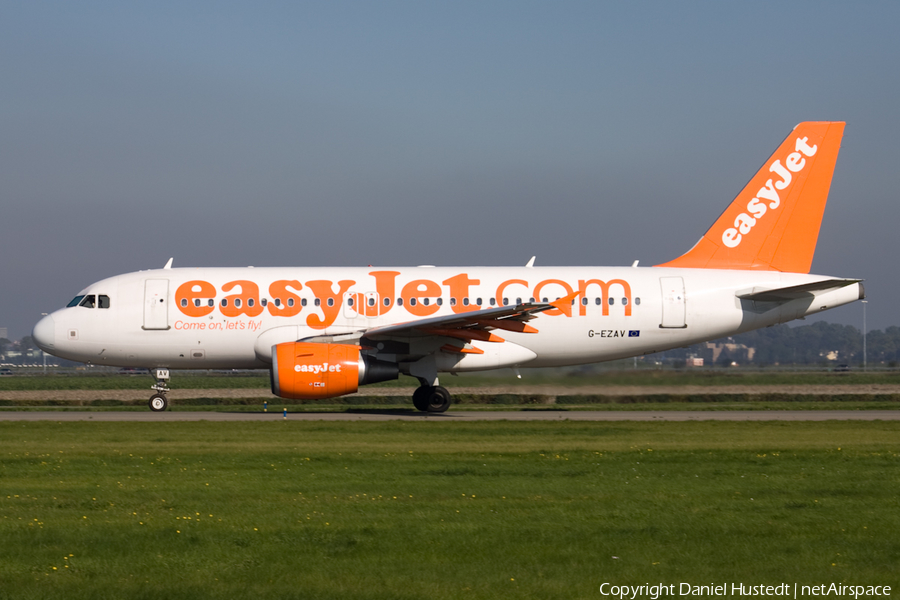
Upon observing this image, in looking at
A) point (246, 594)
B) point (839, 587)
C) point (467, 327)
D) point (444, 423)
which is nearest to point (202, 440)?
point (444, 423)

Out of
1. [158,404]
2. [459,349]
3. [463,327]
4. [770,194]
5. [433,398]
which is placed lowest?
[158,404]

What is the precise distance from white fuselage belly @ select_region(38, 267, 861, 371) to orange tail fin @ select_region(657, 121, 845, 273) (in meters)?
0.92

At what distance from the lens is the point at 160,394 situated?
24.9 metres

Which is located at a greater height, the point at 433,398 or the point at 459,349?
the point at 459,349

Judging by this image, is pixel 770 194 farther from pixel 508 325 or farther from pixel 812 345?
pixel 812 345

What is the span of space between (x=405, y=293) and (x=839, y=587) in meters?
18.2

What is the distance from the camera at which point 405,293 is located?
24391 mm

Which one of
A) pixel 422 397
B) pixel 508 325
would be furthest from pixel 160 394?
pixel 508 325

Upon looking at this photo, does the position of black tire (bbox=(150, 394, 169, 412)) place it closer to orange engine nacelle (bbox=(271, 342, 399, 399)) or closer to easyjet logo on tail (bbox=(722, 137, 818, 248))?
orange engine nacelle (bbox=(271, 342, 399, 399))

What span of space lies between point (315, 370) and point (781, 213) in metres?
13.5

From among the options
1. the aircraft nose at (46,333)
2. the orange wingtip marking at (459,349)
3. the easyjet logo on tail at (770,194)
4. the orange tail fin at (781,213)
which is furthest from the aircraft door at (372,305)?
the easyjet logo on tail at (770,194)

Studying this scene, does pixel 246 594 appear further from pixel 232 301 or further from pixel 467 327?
pixel 232 301

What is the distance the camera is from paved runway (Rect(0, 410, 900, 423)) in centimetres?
2153

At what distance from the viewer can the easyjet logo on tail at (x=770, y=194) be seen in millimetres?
25781
